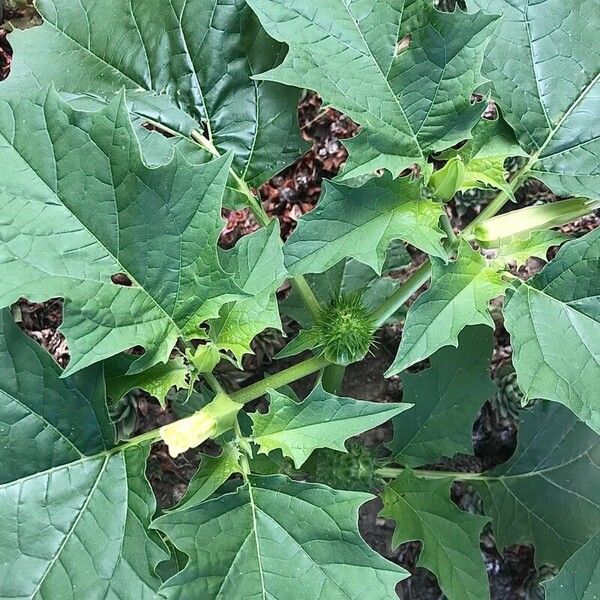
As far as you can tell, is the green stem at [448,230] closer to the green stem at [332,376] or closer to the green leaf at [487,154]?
the green leaf at [487,154]

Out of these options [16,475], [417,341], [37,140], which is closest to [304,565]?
[417,341]

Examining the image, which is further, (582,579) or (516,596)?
(516,596)

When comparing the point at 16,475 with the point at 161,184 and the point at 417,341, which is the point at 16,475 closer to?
the point at 161,184

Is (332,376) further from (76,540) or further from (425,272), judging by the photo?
(76,540)

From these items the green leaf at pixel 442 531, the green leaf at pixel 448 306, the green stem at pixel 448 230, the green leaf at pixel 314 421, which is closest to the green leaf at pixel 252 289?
the green leaf at pixel 314 421

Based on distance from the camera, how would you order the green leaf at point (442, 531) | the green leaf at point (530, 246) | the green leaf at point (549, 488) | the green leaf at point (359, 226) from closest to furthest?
the green leaf at point (359, 226) → the green leaf at point (530, 246) → the green leaf at point (442, 531) → the green leaf at point (549, 488)

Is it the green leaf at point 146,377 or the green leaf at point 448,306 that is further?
the green leaf at point 146,377

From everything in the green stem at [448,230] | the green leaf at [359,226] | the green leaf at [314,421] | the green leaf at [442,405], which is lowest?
the green leaf at [442,405]

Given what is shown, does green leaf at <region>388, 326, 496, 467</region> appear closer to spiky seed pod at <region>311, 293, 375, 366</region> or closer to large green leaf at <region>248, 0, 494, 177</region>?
spiky seed pod at <region>311, 293, 375, 366</region>
